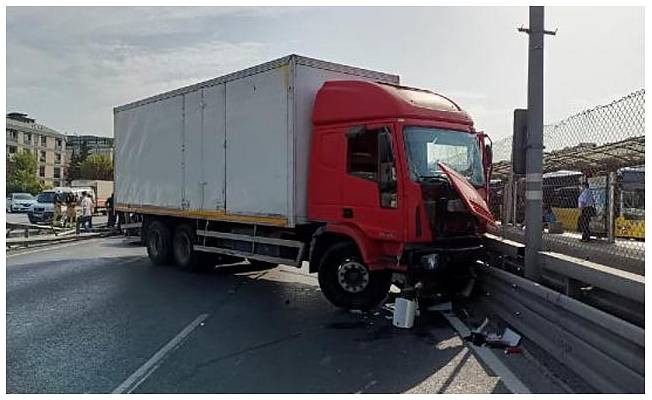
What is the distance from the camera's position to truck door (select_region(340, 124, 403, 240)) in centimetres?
702

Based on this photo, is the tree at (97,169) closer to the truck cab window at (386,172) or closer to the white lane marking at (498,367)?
the truck cab window at (386,172)

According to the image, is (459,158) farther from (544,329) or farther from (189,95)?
(189,95)

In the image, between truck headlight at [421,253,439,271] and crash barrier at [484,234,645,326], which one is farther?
truck headlight at [421,253,439,271]

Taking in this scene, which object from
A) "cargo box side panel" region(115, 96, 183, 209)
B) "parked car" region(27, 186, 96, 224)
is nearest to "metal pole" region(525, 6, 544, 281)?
"cargo box side panel" region(115, 96, 183, 209)

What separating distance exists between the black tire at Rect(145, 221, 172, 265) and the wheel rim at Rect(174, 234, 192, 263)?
34 cm

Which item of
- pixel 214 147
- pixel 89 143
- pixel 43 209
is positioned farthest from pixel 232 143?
pixel 89 143

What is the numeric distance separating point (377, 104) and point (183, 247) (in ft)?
19.7

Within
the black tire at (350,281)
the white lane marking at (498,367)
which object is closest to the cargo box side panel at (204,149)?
the black tire at (350,281)

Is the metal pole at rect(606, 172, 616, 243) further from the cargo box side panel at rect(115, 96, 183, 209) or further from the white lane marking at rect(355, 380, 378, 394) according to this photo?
the cargo box side panel at rect(115, 96, 183, 209)

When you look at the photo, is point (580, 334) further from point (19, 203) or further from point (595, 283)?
point (19, 203)

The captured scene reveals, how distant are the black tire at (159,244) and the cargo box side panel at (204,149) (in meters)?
1.57

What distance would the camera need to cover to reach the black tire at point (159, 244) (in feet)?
39.7

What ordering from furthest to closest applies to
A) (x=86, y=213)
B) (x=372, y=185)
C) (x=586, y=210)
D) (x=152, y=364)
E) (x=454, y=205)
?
(x=86, y=213) → (x=586, y=210) → (x=372, y=185) → (x=454, y=205) → (x=152, y=364)

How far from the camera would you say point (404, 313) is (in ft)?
22.0
